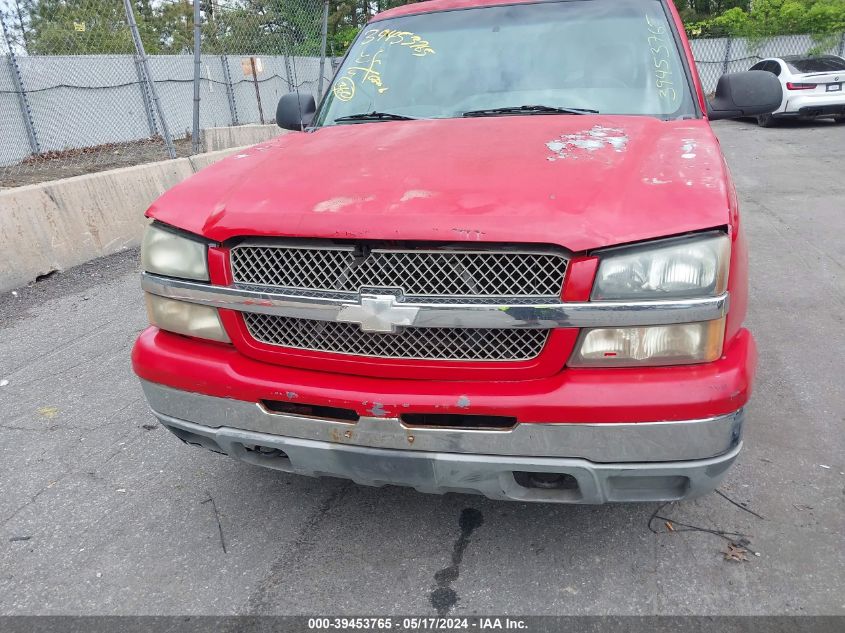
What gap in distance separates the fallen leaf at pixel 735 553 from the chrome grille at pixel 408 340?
1120 mm

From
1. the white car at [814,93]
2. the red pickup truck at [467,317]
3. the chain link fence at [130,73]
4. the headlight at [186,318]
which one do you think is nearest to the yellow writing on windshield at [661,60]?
the red pickup truck at [467,317]

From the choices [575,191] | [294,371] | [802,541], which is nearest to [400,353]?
[294,371]

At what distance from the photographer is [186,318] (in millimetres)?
2377

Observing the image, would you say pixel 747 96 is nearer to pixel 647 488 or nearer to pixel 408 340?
pixel 647 488

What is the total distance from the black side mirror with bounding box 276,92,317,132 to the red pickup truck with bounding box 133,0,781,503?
1.51 metres

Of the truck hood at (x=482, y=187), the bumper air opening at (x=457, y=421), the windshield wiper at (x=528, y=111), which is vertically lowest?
the bumper air opening at (x=457, y=421)

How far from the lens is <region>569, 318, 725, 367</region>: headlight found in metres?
1.97

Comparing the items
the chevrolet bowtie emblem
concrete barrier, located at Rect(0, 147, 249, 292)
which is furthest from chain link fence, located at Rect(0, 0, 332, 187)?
the chevrolet bowtie emblem

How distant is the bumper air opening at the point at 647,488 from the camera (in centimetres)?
205

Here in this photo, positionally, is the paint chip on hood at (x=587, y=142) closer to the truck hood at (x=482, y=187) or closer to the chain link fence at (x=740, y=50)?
the truck hood at (x=482, y=187)

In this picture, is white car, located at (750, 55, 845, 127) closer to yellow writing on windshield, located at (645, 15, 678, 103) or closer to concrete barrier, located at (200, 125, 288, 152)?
concrete barrier, located at (200, 125, 288, 152)

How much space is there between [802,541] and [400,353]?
1640mm

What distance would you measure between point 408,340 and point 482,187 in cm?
53

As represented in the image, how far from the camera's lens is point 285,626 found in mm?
2205
